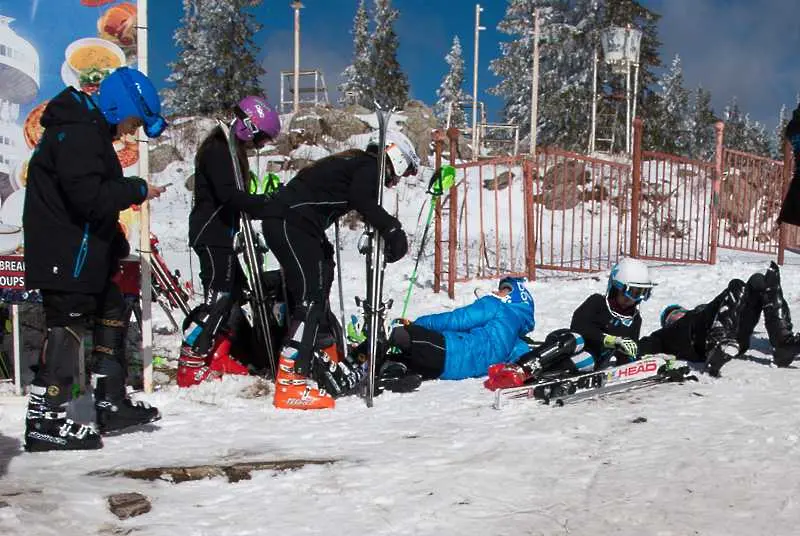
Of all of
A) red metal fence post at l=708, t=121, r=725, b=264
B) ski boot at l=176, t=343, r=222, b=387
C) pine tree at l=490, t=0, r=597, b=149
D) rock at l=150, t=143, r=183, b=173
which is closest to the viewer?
ski boot at l=176, t=343, r=222, b=387

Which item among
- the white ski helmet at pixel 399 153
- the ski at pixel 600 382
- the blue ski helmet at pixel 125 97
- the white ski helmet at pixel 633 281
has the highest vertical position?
the blue ski helmet at pixel 125 97

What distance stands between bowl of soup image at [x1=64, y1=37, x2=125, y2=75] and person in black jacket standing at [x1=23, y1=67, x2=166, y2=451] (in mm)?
900

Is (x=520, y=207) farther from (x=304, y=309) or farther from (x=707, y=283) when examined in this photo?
(x=304, y=309)

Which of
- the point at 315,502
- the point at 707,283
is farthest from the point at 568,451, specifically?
the point at 707,283

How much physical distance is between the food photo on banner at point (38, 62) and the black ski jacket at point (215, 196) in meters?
0.75

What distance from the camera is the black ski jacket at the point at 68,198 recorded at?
3424 millimetres

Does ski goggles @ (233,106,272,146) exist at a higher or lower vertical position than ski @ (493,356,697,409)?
higher

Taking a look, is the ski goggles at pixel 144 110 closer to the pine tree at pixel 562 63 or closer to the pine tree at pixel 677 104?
the pine tree at pixel 562 63

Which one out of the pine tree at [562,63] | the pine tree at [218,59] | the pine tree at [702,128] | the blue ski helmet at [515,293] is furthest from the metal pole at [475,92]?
the pine tree at [702,128]

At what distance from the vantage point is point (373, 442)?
12.4ft

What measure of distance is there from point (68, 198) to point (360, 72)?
4463 cm

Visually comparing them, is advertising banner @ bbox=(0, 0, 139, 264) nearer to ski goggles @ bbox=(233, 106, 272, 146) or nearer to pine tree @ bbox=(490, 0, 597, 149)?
ski goggles @ bbox=(233, 106, 272, 146)

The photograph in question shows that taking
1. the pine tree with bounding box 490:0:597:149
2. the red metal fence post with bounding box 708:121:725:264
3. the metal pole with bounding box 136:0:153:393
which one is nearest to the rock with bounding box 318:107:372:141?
the pine tree with bounding box 490:0:597:149

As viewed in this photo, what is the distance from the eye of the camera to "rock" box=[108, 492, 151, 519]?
2.69m
